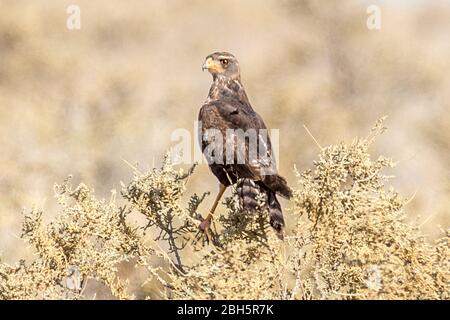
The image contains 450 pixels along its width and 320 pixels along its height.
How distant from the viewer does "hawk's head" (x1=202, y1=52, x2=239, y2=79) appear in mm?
8094

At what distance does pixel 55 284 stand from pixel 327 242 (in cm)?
154

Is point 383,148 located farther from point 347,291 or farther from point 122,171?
point 347,291

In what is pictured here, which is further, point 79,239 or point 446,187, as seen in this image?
point 446,187

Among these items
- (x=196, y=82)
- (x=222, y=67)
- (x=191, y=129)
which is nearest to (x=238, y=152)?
(x=222, y=67)

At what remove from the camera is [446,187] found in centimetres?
1305

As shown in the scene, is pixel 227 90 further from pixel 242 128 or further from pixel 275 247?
pixel 275 247

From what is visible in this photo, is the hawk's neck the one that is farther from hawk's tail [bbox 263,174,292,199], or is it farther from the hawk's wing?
hawk's tail [bbox 263,174,292,199]

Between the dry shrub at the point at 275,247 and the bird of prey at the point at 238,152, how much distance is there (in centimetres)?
20

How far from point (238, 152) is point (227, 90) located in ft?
4.38

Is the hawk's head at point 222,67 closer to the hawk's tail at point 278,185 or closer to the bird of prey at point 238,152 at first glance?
the bird of prey at point 238,152

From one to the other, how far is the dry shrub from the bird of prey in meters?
0.20

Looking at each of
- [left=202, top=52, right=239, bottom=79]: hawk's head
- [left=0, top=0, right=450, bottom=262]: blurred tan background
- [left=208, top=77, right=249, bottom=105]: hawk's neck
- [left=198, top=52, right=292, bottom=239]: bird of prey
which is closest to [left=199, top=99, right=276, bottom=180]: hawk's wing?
[left=198, top=52, right=292, bottom=239]: bird of prey

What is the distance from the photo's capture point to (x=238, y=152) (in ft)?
22.1
